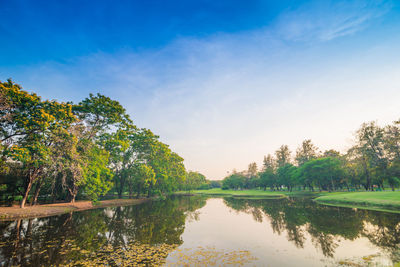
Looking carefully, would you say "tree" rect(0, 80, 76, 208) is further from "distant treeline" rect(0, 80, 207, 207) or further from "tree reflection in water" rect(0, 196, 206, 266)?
"tree reflection in water" rect(0, 196, 206, 266)

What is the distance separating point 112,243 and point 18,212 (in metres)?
20.2

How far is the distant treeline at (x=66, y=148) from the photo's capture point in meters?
20.8

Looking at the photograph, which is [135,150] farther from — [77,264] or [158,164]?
[77,264]

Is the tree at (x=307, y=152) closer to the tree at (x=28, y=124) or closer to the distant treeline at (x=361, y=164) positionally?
the distant treeline at (x=361, y=164)

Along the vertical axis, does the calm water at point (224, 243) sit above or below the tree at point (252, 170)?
below

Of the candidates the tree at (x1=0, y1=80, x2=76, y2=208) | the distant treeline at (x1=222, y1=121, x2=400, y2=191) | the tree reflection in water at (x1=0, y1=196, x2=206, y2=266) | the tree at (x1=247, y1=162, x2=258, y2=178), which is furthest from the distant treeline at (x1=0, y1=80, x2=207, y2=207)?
the tree at (x1=247, y1=162, x2=258, y2=178)

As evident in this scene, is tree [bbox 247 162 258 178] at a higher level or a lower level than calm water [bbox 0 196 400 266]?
higher

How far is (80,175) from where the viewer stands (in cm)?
→ 2711

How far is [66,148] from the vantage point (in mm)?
25375

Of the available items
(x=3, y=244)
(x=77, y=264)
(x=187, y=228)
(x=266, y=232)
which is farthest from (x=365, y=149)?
(x=3, y=244)

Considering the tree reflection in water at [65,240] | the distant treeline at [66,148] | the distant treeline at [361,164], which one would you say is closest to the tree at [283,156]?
the distant treeline at [361,164]

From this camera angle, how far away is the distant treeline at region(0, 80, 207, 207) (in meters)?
20.8

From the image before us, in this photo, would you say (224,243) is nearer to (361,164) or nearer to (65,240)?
(65,240)

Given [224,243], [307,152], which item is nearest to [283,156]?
[307,152]
